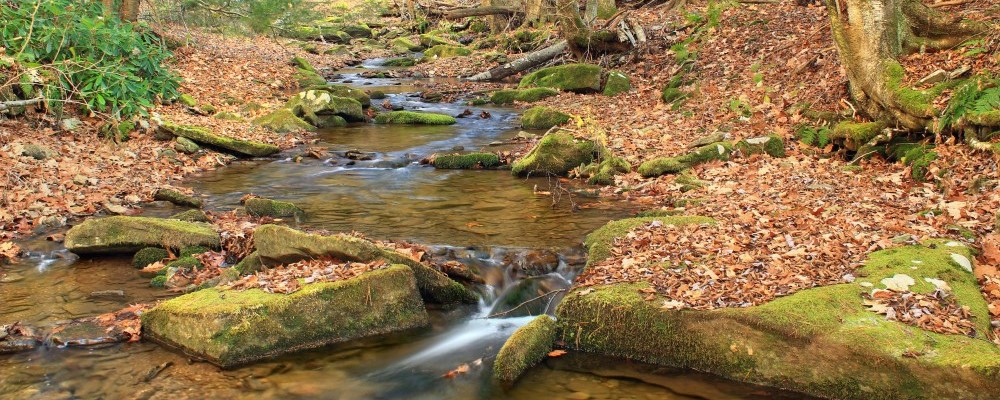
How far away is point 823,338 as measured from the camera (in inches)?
200

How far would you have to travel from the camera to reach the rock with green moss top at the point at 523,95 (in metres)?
20.0

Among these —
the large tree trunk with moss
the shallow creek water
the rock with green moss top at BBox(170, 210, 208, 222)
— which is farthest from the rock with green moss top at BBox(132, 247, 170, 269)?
the large tree trunk with moss

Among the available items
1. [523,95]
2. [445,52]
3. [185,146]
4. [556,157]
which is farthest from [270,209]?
[445,52]

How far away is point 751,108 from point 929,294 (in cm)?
815

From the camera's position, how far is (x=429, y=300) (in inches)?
280

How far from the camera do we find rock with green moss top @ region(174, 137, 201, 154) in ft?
→ 43.0

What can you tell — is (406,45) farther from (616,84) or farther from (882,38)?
(882,38)

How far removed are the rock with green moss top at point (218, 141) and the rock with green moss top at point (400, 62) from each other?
57.6 ft

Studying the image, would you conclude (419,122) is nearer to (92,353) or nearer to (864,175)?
(864,175)

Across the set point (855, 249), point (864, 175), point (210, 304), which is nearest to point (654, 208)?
point (864, 175)

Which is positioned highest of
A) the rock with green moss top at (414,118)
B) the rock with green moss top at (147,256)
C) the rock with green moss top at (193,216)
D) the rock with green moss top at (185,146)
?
the rock with green moss top at (185,146)

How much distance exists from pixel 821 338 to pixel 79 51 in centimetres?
1366

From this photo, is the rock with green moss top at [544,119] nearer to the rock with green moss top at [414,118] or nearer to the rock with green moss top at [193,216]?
the rock with green moss top at [414,118]

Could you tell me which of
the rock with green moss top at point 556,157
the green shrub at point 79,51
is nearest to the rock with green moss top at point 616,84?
the rock with green moss top at point 556,157
